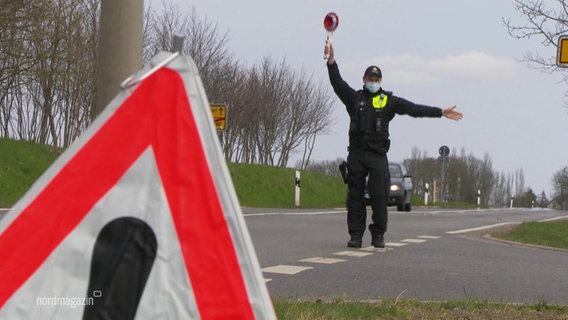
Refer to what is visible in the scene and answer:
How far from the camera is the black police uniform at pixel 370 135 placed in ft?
27.4

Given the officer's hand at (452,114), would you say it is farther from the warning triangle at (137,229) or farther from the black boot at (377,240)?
the warning triangle at (137,229)

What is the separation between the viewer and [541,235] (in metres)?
13.1

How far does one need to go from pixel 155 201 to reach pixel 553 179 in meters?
113

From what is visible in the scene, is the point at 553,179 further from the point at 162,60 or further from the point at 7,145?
the point at 162,60

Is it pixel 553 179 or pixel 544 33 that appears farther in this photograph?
pixel 553 179

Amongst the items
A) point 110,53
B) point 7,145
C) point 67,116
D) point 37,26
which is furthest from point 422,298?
point 67,116

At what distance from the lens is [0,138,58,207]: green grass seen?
67.3 feet

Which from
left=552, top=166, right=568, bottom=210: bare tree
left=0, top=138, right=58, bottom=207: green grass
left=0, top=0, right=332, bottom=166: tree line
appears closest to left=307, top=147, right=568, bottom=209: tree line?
left=552, top=166, right=568, bottom=210: bare tree

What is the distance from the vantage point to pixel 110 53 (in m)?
2.81

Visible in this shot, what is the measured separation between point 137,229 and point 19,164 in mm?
21374

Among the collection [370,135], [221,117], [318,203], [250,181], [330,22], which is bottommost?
[318,203]

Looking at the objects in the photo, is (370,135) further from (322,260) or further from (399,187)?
(399,187)

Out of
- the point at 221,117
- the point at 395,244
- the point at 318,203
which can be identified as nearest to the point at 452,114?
the point at 395,244

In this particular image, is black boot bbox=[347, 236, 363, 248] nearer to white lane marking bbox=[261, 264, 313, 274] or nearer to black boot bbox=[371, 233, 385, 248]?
black boot bbox=[371, 233, 385, 248]
